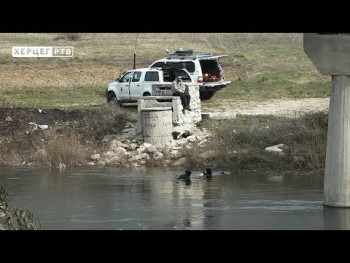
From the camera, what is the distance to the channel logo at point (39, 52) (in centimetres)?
5078

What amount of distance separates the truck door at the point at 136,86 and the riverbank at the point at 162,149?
1.98m

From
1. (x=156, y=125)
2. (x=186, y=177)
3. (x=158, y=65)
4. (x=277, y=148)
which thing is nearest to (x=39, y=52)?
(x=158, y=65)

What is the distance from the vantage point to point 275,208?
23.3 meters

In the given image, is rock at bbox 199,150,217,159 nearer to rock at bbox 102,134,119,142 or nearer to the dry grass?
rock at bbox 102,134,119,142

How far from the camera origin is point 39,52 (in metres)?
51.2

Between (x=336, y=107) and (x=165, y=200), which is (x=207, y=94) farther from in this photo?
(x=336, y=107)

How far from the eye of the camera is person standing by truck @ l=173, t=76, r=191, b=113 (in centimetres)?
3431

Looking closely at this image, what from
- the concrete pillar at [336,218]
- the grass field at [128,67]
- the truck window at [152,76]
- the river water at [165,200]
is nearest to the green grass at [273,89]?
the grass field at [128,67]

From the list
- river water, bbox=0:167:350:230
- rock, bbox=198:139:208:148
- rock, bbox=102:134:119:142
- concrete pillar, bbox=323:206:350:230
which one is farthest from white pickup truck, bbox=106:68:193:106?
concrete pillar, bbox=323:206:350:230

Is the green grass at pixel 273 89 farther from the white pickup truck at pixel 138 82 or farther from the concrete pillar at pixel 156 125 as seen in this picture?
the concrete pillar at pixel 156 125

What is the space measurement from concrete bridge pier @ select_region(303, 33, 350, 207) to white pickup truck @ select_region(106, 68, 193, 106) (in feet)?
50.4
